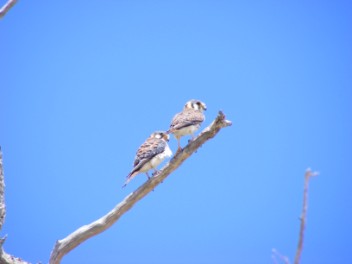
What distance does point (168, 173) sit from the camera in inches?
278

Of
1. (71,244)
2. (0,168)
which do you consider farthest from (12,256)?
(0,168)

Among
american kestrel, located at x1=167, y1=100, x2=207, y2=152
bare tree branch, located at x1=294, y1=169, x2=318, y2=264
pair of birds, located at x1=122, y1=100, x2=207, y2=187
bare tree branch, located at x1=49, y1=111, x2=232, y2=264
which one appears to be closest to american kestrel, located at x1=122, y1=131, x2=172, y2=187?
pair of birds, located at x1=122, y1=100, x2=207, y2=187

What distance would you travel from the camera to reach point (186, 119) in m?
7.70

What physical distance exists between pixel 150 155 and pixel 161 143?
355mm

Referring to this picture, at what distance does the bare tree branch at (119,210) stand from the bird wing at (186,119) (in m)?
0.73

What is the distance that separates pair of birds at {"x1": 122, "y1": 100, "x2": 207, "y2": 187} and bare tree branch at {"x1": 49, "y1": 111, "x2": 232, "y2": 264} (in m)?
0.25

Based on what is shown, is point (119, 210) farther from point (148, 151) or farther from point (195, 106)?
point (195, 106)

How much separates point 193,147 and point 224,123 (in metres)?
0.62

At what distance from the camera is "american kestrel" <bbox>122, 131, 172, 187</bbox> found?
24.4ft

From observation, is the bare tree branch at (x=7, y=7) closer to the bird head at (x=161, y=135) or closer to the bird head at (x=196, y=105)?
the bird head at (x=161, y=135)

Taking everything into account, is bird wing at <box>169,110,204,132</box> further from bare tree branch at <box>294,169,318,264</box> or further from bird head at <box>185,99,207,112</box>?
bare tree branch at <box>294,169,318,264</box>

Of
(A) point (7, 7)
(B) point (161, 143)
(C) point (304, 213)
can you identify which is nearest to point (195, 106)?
(B) point (161, 143)

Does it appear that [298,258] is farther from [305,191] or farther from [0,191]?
[0,191]

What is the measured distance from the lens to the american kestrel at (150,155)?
7.45 meters
